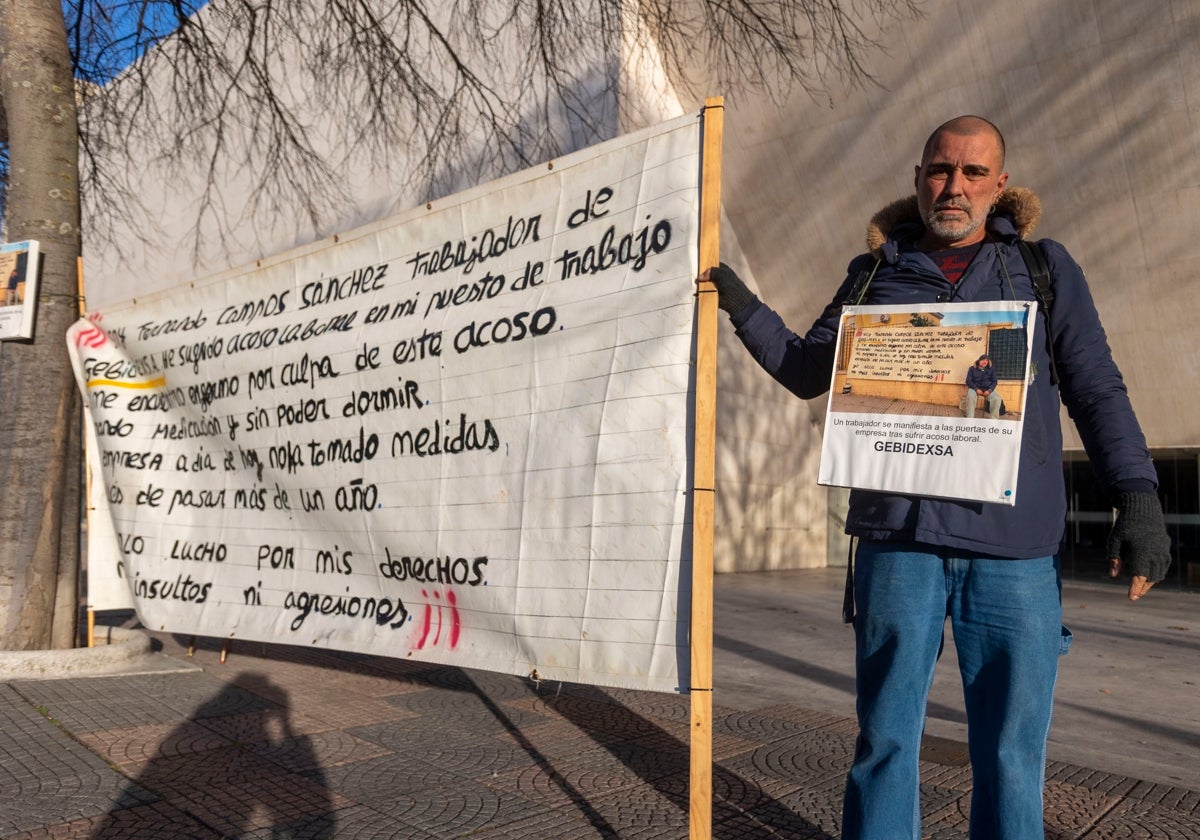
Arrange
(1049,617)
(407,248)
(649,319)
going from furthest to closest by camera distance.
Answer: (407,248), (649,319), (1049,617)

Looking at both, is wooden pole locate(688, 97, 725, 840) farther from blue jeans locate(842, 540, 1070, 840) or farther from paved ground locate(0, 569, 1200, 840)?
paved ground locate(0, 569, 1200, 840)

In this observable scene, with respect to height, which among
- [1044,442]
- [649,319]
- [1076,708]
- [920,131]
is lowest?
[1076,708]

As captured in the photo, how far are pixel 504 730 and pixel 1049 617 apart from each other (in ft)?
9.10

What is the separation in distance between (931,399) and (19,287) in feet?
17.3

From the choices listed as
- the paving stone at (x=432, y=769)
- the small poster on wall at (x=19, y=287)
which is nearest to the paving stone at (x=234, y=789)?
the paving stone at (x=432, y=769)

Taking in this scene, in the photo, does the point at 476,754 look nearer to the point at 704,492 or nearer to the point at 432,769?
the point at 432,769

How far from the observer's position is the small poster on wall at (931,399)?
2252 mm

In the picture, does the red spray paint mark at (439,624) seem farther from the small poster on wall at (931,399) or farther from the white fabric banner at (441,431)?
the small poster on wall at (931,399)

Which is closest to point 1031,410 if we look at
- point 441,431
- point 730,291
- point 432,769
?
point 730,291

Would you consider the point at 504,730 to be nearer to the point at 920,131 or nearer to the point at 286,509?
the point at 286,509

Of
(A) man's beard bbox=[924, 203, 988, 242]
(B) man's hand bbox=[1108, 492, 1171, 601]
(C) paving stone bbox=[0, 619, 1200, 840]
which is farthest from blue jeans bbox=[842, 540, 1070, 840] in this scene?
(C) paving stone bbox=[0, 619, 1200, 840]

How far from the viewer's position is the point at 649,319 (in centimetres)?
310

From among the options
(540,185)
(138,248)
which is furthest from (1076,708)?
(138,248)

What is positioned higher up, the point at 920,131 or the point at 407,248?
the point at 920,131
